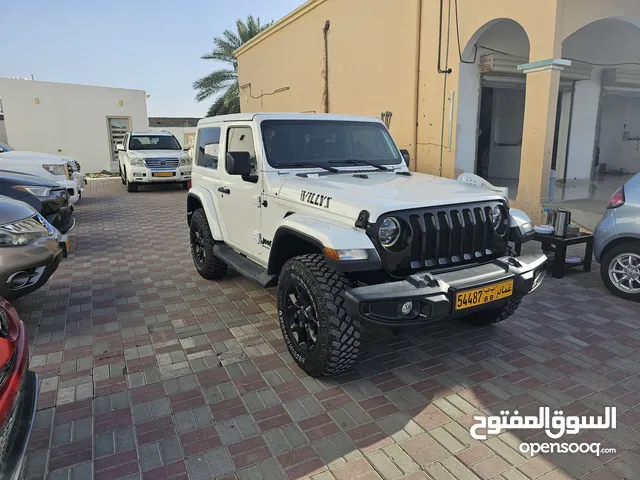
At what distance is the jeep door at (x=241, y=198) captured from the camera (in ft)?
13.5

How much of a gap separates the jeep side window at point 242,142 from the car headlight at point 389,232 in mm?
1575

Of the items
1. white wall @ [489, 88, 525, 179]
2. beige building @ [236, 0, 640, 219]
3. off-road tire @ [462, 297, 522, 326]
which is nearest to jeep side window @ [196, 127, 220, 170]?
off-road tire @ [462, 297, 522, 326]

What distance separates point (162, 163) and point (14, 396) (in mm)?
12957

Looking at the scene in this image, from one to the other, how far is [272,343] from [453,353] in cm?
146

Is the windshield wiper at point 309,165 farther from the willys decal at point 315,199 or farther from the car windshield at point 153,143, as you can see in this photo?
the car windshield at point 153,143

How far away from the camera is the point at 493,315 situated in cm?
395

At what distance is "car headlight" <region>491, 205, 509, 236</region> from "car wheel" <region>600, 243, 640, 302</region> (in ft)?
7.13

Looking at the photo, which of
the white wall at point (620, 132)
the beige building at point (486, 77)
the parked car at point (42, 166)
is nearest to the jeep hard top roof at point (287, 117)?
the beige building at point (486, 77)

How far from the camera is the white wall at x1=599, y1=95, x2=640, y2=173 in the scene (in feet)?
45.9

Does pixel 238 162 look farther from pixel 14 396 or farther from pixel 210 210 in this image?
pixel 14 396

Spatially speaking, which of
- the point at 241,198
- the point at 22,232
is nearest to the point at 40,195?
the point at 22,232

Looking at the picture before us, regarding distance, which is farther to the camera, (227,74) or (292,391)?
(227,74)

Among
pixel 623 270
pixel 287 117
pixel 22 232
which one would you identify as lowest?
pixel 623 270

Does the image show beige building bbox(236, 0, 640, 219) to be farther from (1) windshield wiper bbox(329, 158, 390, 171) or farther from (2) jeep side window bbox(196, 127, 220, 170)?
(2) jeep side window bbox(196, 127, 220, 170)
